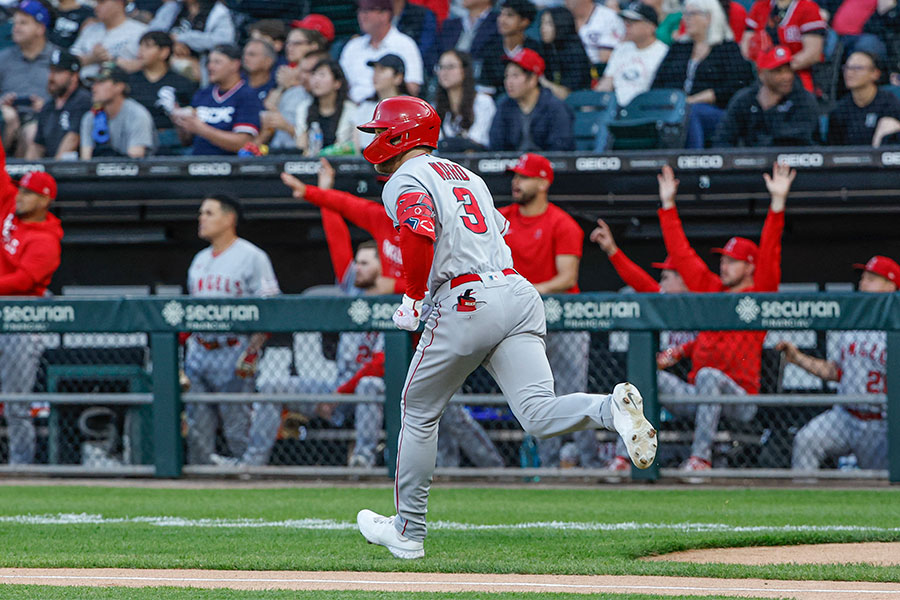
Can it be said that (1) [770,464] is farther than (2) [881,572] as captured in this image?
Yes

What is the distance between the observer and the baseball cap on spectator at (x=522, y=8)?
33.1ft

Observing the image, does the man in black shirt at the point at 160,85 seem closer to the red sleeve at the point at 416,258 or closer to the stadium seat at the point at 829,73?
the stadium seat at the point at 829,73

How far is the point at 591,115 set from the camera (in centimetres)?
954

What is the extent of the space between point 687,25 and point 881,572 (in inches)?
251

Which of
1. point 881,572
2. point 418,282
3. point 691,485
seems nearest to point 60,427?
point 691,485

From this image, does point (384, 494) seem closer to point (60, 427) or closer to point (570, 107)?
point (60, 427)

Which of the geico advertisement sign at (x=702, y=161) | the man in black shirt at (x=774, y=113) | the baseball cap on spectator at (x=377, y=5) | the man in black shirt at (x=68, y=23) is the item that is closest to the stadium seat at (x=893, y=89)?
the man in black shirt at (x=774, y=113)

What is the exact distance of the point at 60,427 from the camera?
786 centimetres

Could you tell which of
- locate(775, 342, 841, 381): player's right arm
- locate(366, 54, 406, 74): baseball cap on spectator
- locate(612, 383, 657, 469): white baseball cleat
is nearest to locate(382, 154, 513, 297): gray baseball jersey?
locate(612, 383, 657, 469): white baseball cleat

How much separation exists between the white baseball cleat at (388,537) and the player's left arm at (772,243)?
3.71 meters

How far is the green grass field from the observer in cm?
433

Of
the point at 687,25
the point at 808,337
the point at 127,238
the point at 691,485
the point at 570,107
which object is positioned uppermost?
the point at 687,25

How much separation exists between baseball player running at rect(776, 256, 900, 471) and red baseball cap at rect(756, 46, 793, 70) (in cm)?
229

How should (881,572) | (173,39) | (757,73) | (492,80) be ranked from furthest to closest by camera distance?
(173,39), (492,80), (757,73), (881,572)
